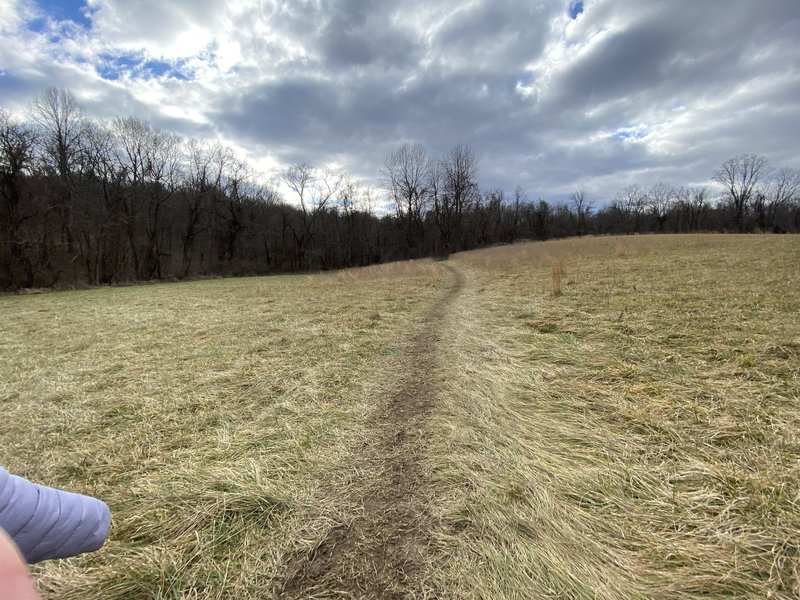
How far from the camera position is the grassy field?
1.78m

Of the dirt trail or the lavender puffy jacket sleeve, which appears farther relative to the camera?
the dirt trail

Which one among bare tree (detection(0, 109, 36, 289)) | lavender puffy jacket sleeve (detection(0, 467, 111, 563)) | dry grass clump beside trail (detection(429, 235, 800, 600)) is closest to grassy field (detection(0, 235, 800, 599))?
dry grass clump beside trail (detection(429, 235, 800, 600))

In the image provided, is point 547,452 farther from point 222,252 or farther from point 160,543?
point 222,252

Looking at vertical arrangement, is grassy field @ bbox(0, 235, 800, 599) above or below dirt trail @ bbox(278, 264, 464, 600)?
above

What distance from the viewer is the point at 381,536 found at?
6.84 feet

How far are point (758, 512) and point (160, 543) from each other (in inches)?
144

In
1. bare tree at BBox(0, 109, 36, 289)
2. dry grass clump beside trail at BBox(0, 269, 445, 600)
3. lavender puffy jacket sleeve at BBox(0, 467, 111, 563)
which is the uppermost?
bare tree at BBox(0, 109, 36, 289)

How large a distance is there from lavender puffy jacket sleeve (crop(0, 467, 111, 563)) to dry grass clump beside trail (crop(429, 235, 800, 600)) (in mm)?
1755

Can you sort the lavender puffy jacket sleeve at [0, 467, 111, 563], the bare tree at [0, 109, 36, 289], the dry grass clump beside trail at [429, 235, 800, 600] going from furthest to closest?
the bare tree at [0, 109, 36, 289] < the dry grass clump beside trail at [429, 235, 800, 600] < the lavender puffy jacket sleeve at [0, 467, 111, 563]

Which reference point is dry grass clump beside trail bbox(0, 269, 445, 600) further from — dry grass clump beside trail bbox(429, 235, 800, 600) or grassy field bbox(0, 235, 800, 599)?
dry grass clump beside trail bbox(429, 235, 800, 600)

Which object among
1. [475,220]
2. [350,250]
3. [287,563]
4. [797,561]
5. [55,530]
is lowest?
[287,563]

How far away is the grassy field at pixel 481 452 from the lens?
1779mm

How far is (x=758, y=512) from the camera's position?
1.87m

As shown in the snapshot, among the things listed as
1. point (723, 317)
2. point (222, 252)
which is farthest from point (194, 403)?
point (222, 252)
